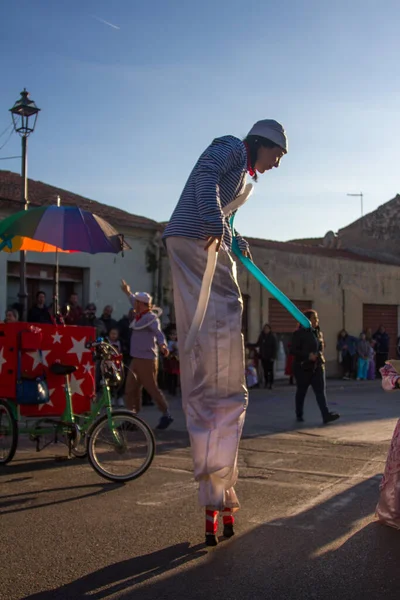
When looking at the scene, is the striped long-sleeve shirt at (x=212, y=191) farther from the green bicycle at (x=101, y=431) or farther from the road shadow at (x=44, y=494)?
the green bicycle at (x=101, y=431)

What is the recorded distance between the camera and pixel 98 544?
399 cm

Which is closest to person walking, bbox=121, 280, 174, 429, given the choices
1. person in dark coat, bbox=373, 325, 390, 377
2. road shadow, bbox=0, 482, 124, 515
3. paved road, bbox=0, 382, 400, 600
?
paved road, bbox=0, 382, 400, 600

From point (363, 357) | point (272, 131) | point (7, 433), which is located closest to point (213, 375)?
point (272, 131)

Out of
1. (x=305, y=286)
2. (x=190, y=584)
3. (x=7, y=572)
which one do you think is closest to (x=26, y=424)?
(x=7, y=572)

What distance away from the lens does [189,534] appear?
13.7ft

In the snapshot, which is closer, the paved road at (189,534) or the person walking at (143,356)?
the paved road at (189,534)

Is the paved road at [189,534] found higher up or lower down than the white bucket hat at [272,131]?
lower down

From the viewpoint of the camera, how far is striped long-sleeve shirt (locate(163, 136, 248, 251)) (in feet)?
12.6

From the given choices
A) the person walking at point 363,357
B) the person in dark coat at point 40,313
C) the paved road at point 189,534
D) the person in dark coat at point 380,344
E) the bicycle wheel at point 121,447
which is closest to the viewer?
the paved road at point 189,534

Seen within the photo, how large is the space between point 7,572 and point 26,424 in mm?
3173

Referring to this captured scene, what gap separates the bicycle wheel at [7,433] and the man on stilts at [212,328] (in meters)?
2.92

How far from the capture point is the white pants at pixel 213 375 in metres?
3.82

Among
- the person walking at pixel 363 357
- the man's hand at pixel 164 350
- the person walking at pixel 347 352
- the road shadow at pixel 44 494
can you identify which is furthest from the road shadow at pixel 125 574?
the person walking at pixel 347 352

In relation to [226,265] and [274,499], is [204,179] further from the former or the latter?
[274,499]
